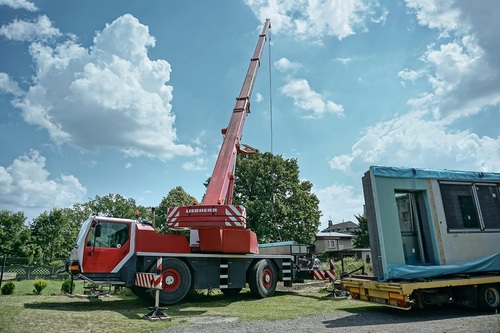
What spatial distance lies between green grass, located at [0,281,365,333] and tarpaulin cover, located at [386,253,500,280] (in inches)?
80.6

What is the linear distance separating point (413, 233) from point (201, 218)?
576 cm

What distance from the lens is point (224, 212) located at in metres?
9.91

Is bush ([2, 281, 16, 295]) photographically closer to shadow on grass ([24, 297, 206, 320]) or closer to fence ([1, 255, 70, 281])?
shadow on grass ([24, 297, 206, 320])

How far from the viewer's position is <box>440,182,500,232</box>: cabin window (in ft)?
29.1

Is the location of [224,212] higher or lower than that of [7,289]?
higher

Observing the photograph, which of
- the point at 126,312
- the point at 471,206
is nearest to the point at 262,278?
the point at 126,312

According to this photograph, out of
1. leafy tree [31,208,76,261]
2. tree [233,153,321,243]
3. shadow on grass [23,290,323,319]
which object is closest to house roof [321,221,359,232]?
tree [233,153,321,243]

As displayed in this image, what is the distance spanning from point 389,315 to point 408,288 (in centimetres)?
114

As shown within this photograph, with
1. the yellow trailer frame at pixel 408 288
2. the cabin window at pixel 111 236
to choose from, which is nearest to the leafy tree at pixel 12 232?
the cabin window at pixel 111 236

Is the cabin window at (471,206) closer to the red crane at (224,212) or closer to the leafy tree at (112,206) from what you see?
the red crane at (224,212)

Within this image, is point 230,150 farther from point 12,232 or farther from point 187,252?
point 12,232

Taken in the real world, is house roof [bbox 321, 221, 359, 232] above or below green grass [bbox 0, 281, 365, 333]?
above

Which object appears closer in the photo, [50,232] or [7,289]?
[7,289]

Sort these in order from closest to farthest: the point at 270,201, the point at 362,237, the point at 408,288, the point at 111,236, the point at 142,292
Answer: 1. the point at 408,288
2. the point at 111,236
3. the point at 142,292
4. the point at 270,201
5. the point at 362,237
